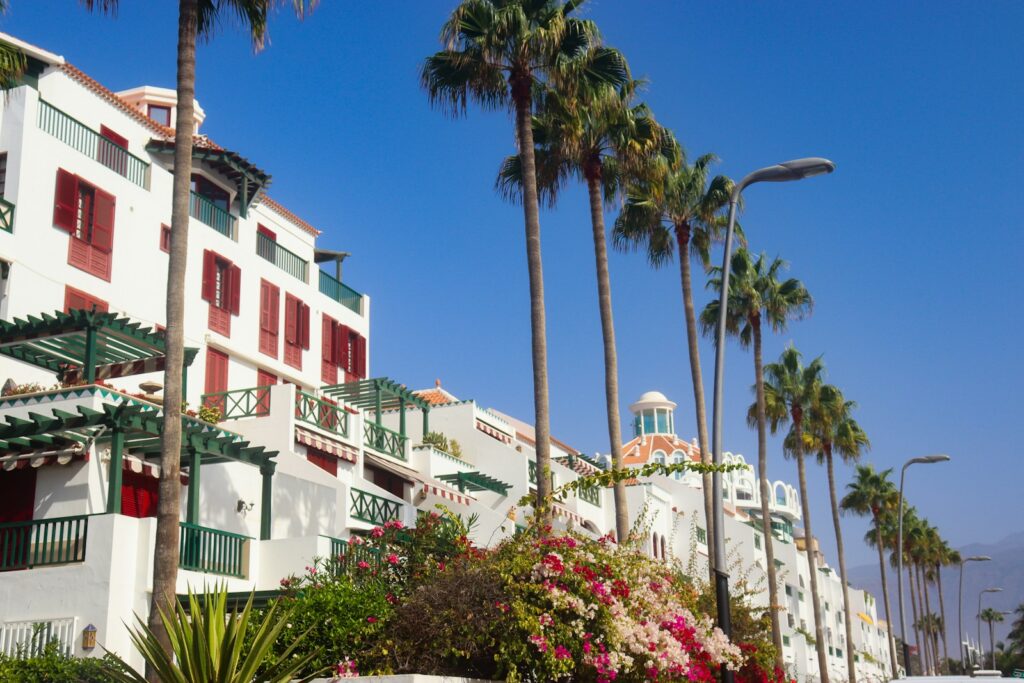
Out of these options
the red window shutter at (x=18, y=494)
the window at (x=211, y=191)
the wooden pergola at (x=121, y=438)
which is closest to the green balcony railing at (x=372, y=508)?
the wooden pergola at (x=121, y=438)

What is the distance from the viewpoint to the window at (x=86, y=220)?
2806 cm

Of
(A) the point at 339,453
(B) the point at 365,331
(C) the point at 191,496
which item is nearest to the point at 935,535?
(B) the point at 365,331

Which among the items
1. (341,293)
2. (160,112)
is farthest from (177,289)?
(160,112)

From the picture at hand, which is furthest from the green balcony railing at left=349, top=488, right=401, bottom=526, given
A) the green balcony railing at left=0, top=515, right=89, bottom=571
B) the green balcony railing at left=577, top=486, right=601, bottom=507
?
the green balcony railing at left=577, top=486, right=601, bottom=507

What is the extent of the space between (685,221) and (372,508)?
14099 mm

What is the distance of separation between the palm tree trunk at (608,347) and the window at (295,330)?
1211 cm

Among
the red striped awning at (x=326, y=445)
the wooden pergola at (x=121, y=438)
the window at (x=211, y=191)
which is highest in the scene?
the window at (x=211, y=191)

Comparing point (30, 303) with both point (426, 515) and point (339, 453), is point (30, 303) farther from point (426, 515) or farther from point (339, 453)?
point (426, 515)

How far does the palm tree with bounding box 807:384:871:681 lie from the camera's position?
2334 inches

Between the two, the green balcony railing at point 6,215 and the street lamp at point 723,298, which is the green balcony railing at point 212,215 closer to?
the green balcony railing at point 6,215

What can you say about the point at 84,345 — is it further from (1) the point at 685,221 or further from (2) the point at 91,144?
(1) the point at 685,221

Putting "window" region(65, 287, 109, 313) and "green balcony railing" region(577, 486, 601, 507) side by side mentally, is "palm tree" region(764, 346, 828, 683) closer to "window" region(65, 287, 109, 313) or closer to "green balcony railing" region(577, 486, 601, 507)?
"green balcony railing" region(577, 486, 601, 507)

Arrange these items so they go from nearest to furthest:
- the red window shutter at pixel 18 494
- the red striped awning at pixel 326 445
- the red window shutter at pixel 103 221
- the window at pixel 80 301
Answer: the red window shutter at pixel 18 494, the window at pixel 80 301, the red window shutter at pixel 103 221, the red striped awning at pixel 326 445

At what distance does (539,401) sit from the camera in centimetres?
2505
